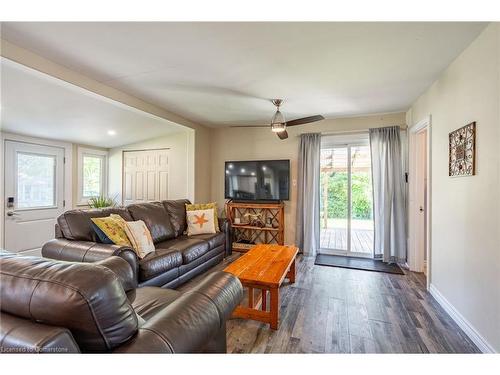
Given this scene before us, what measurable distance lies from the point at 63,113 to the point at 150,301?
3031 mm

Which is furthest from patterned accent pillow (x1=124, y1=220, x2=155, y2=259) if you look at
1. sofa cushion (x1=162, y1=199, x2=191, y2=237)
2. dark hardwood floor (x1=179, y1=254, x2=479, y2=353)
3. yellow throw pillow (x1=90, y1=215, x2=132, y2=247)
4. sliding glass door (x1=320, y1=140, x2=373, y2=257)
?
sliding glass door (x1=320, y1=140, x2=373, y2=257)

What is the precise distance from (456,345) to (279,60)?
275 cm

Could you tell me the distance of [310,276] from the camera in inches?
126

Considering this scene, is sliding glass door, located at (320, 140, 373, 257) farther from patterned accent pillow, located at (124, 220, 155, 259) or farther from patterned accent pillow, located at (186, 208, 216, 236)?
patterned accent pillow, located at (124, 220, 155, 259)

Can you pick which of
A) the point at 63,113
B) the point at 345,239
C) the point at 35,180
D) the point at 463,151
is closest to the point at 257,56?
the point at 463,151

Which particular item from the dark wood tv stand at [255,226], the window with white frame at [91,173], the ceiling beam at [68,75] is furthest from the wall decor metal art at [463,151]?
the window with white frame at [91,173]

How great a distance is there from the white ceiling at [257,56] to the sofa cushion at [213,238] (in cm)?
192

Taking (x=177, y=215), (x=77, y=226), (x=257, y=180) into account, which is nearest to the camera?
(x=77, y=226)

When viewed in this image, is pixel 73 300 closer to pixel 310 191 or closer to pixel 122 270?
pixel 122 270

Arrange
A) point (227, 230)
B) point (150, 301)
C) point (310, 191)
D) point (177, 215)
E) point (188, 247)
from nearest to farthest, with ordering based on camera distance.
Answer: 1. point (150, 301)
2. point (188, 247)
3. point (177, 215)
4. point (227, 230)
5. point (310, 191)

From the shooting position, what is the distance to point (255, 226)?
4395 millimetres

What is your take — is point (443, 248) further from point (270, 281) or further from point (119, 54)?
point (119, 54)

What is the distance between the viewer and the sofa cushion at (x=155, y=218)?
3.07 meters

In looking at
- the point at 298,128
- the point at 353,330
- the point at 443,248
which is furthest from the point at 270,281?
the point at 298,128
